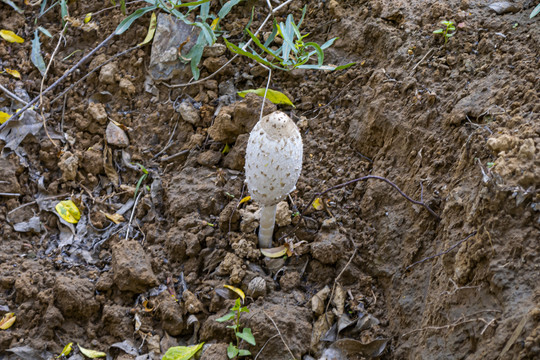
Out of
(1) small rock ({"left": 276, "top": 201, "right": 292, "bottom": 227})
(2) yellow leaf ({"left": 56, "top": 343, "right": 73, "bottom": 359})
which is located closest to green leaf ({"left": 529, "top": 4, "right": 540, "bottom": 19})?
(1) small rock ({"left": 276, "top": 201, "right": 292, "bottom": 227})

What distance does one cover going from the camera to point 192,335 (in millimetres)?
2615

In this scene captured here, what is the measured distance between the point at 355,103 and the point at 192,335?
5.91ft

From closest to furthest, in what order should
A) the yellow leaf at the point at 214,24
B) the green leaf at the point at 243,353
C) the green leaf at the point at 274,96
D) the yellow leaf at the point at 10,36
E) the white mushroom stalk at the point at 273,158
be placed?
the white mushroom stalk at the point at 273,158 < the green leaf at the point at 243,353 < the green leaf at the point at 274,96 < the yellow leaf at the point at 214,24 < the yellow leaf at the point at 10,36

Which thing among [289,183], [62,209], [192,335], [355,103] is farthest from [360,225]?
[62,209]

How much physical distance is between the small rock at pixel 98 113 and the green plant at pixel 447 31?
2357mm

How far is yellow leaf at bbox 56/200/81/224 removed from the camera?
306cm

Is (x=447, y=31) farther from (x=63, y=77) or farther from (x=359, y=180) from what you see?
(x=63, y=77)

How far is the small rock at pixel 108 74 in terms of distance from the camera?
3536 mm

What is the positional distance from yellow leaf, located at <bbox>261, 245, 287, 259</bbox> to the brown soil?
0.15 feet

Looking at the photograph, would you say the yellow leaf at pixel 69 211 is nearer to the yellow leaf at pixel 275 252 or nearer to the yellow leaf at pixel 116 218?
the yellow leaf at pixel 116 218

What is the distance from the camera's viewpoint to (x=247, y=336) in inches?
90.9


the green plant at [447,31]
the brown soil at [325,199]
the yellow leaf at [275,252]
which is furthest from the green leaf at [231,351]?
the green plant at [447,31]

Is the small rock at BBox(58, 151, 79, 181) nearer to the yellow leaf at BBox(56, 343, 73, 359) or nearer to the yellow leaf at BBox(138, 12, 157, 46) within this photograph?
the yellow leaf at BBox(138, 12, 157, 46)

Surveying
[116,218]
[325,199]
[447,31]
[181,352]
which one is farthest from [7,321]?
[447,31]
